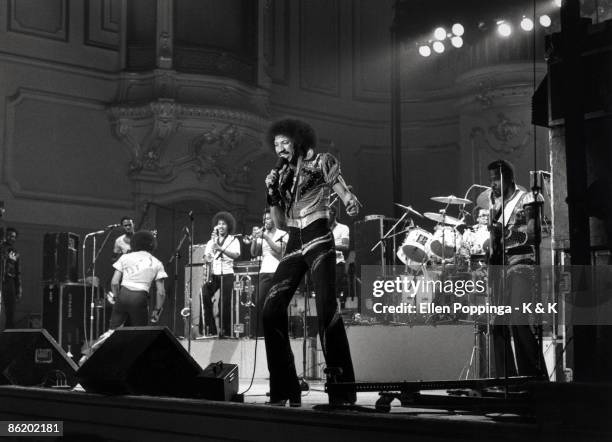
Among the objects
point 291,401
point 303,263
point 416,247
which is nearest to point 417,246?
point 416,247

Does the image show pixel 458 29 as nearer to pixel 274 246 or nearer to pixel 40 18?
pixel 274 246

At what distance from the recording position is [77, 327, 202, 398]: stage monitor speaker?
5.62 meters

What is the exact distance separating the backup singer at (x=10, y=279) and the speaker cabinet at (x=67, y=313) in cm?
43

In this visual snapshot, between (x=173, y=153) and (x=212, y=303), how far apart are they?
4.24 meters

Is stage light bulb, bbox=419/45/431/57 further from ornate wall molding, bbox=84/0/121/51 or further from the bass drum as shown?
ornate wall molding, bbox=84/0/121/51

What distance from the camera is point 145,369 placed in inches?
224

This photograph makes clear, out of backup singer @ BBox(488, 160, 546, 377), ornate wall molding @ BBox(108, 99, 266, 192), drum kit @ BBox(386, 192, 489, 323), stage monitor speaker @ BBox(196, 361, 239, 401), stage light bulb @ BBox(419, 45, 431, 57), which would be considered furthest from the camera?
ornate wall molding @ BBox(108, 99, 266, 192)

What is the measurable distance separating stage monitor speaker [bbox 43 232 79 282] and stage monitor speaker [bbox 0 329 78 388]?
5815mm

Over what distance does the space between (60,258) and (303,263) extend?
334 inches

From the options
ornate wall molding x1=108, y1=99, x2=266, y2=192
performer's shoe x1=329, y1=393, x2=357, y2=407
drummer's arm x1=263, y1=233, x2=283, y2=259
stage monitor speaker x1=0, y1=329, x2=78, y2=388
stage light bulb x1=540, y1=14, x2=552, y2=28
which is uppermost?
stage light bulb x1=540, y1=14, x2=552, y2=28

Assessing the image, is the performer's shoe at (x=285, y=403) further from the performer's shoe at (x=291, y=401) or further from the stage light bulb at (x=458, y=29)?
the stage light bulb at (x=458, y=29)

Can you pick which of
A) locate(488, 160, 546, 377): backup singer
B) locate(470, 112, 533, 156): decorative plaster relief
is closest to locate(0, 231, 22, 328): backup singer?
locate(488, 160, 546, 377): backup singer

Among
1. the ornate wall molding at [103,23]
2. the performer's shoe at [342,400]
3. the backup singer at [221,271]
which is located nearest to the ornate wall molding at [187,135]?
the ornate wall molding at [103,23]

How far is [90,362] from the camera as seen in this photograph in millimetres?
5902
